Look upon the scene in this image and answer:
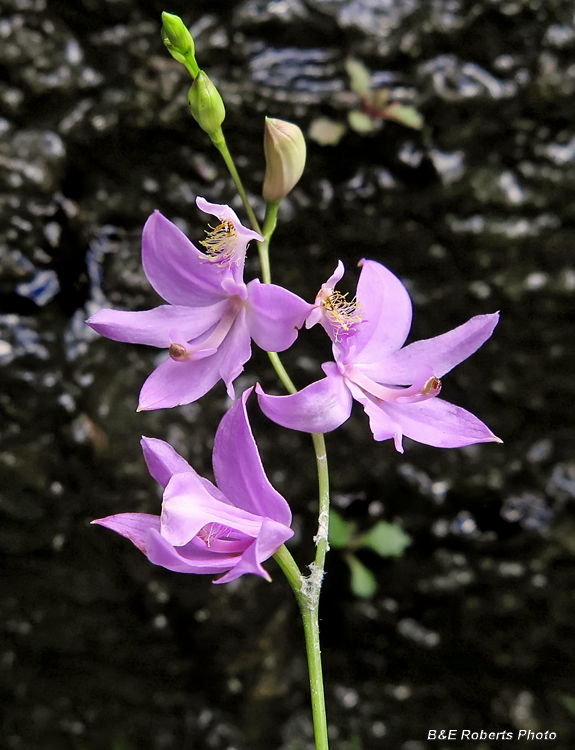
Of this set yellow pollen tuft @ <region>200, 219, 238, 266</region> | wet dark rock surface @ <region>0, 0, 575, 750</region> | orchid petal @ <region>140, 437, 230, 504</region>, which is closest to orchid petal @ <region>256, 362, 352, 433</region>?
orchid petal @ <region>140, 437, 230, 504</region>

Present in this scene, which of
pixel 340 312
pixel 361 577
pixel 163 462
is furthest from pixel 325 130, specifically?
pixel 361 577

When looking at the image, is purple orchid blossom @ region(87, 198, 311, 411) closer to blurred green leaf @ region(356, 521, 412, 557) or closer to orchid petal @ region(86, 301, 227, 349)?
orchid petal @ region(86, 301, 227, 349)

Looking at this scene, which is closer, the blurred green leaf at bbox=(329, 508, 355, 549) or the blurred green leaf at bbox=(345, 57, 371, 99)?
the blurred green leaf at bbox=(345, 57, 371, 99)

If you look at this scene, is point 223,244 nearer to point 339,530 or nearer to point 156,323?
point 156,323

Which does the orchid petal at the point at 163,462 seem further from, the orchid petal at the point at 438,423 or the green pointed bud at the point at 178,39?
the green pointed bud at the point at 178,39

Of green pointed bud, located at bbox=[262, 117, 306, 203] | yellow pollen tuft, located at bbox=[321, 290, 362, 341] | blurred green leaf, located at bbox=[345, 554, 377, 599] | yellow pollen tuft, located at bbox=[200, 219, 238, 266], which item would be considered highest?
green pointed bud, located at bbox=[262, 117, 306, 203]
